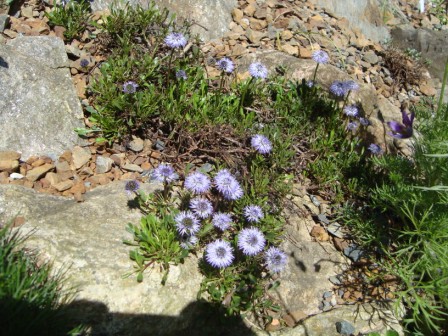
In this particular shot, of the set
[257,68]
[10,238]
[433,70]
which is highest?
[257,68]

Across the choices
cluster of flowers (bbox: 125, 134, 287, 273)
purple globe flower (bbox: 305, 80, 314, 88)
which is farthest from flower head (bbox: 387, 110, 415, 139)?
cluster of flowers (bbox: 125, 134, 287, 273)

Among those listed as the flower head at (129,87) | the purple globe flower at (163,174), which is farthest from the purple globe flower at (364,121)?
the flower head at (129,87)

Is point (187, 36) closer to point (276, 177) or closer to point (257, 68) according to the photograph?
point (257, 68)

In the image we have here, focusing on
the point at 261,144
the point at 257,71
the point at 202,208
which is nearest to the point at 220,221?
the point at 202,208

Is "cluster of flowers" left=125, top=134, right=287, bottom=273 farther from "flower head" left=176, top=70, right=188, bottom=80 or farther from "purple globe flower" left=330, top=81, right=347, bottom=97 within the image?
"purple globe flower" left=330, top=81, right=347, bottom=97

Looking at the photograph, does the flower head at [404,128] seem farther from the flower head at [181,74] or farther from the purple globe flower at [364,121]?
the flower head at [181,74]

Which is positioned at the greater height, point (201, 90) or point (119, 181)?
point (201, 90)

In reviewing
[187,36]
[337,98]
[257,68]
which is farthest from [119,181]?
[337,98]
